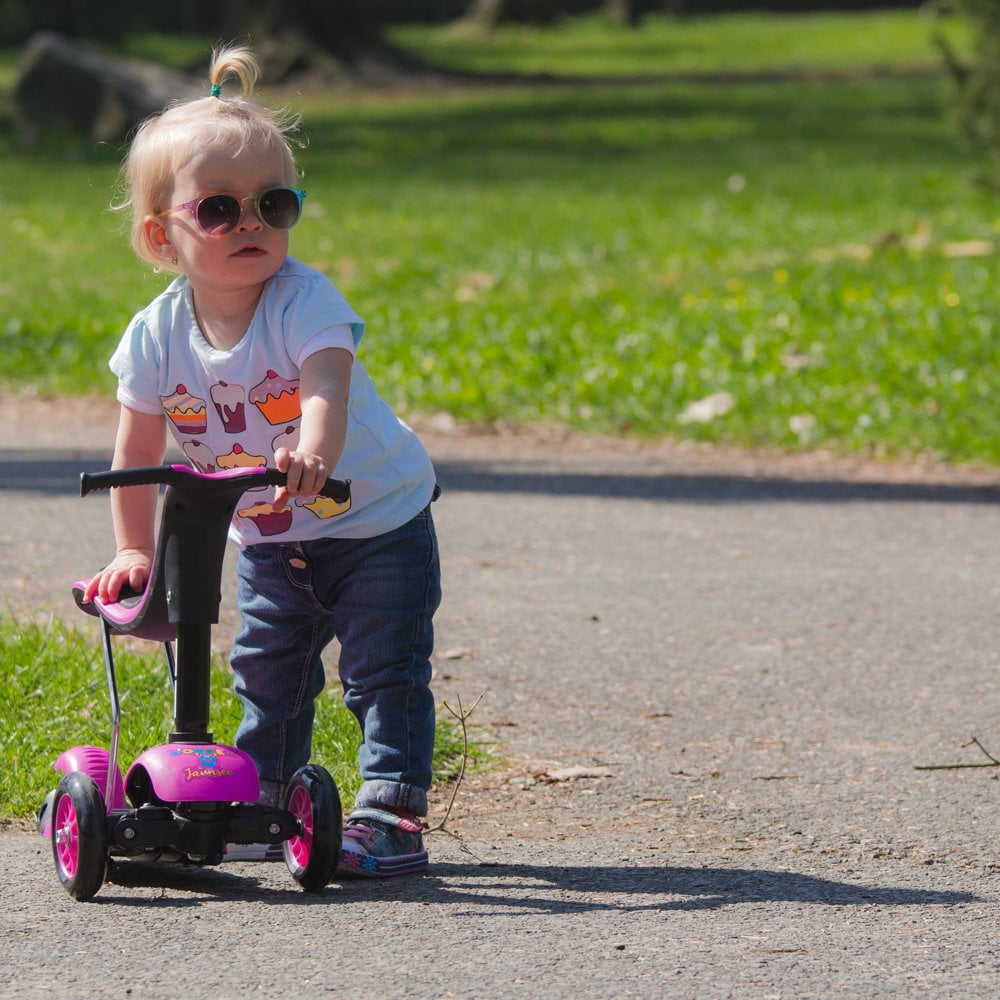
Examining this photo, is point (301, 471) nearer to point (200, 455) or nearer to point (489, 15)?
point (200, 455)

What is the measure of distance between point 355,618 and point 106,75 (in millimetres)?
18220

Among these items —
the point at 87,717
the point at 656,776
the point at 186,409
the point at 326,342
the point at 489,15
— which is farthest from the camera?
the point at 489,15

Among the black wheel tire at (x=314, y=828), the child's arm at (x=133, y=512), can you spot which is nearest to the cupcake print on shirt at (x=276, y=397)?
the child's arm at (x=133, y=512)

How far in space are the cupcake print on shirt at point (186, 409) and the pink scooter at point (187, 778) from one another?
246mm

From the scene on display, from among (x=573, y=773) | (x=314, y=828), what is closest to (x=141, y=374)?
(x=314, y=828)

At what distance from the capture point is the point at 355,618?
330cm

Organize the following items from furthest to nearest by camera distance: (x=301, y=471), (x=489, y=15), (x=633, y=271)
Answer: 1. (x=489, y=15)
2. (x=633, y=271)
3. (x=301, y=471)

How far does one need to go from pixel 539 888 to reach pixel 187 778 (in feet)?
2.19

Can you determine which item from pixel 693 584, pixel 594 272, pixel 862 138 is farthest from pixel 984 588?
pixel 862 138

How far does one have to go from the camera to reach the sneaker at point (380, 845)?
10.6 ft

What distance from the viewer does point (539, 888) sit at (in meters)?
3.19

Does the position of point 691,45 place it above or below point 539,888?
below

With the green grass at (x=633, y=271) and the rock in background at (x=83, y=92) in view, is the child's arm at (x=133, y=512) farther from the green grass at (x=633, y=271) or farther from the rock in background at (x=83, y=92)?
the rock in background at (x=83, y=92)

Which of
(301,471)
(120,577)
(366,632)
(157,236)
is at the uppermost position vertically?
(157,236)
